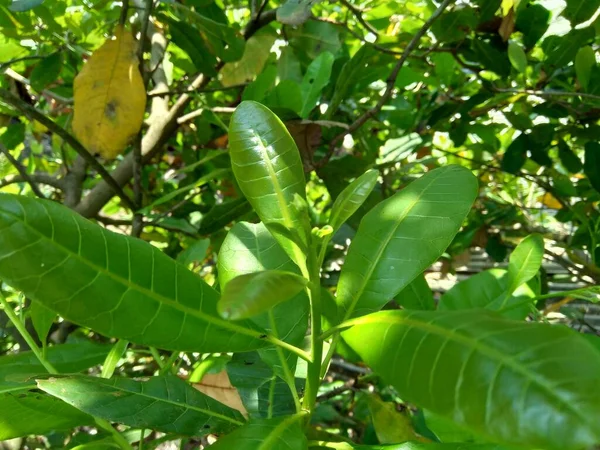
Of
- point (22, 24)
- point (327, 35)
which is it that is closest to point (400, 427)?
point (327, 35)

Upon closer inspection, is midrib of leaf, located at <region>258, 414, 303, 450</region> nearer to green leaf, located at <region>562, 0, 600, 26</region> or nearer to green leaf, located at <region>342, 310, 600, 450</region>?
green leaf, located at <region>342, 310, 600, 450</region>

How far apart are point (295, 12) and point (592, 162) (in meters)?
0.81

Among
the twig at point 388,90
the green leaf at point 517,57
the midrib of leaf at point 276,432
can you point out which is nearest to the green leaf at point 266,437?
the midrib of leaf at point 276,432

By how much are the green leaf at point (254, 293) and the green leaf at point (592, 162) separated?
3.69 ft

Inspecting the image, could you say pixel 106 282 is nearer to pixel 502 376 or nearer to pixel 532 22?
pixel 502 376

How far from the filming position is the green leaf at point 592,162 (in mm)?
1271

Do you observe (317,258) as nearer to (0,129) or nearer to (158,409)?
(158,409)

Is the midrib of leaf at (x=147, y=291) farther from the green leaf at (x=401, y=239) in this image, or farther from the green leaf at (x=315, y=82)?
the green leaf at (x=315, y=82)

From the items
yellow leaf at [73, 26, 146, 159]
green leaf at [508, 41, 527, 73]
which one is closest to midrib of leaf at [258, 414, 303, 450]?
yellow leaf at [73, 26, 146, 159]

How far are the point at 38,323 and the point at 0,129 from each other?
3.86 ft

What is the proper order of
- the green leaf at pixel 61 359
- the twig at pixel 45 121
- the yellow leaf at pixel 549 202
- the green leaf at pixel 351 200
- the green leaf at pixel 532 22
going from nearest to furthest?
1. the green leaf at pixel 351 200
2. the green leaf at pixel 61 359
3. the twig at pixel 45 121
4. the green leaf at pixel 532 22
5. the yellow leaf at pixel 549 202

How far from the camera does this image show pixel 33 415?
0.56 m

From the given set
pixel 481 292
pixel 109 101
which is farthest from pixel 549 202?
pixel 109 101

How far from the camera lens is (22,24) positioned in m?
1.13
